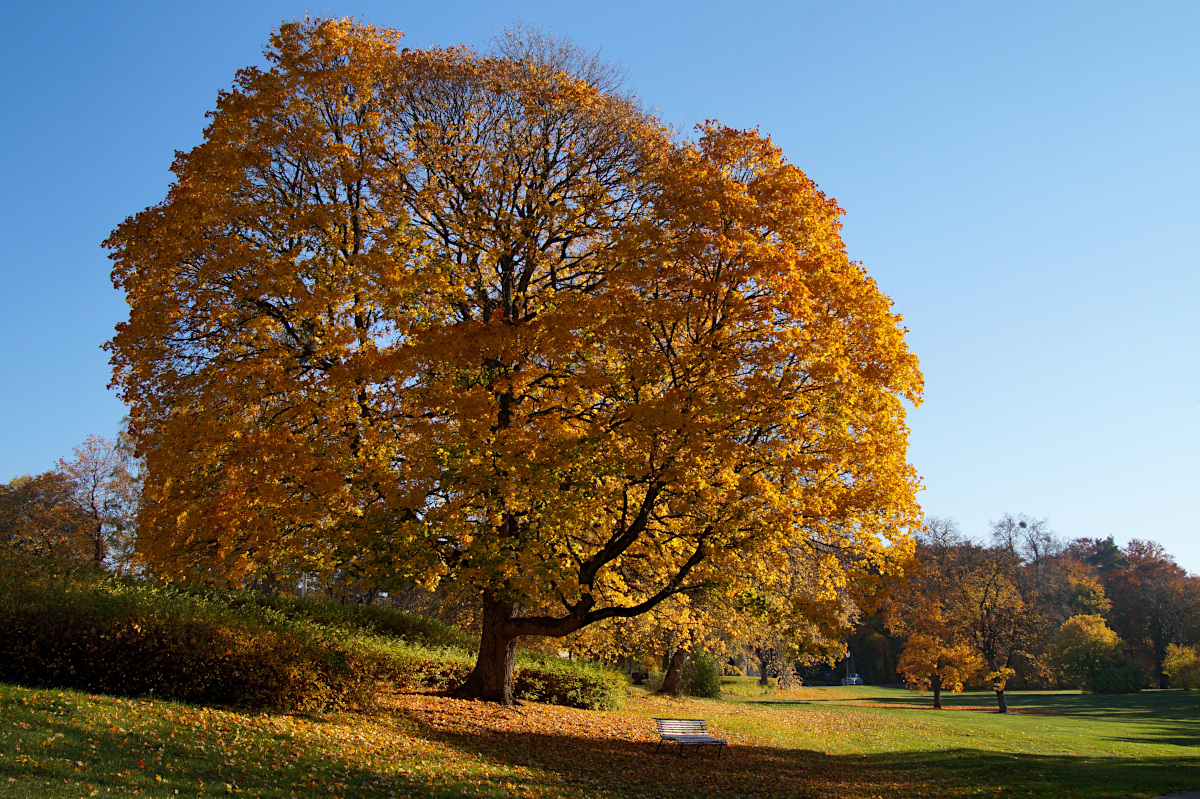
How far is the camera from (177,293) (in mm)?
12258

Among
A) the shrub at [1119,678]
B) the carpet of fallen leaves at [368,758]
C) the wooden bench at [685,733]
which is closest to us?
the carpet of fallen leaves at [368,758]

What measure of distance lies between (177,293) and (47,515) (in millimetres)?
31418

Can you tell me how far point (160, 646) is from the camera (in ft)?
33.0

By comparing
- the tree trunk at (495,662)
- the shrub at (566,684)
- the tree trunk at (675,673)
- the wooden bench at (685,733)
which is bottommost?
the tree trunk at (675,673)

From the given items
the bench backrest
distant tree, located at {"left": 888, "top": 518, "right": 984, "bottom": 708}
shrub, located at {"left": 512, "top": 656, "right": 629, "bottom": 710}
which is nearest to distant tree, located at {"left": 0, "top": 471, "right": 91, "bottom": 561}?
shrub, located at {"left": 512, "top": 656, "right": 629, "bottom": 710}

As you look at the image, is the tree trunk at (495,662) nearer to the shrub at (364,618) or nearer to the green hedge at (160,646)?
the green hedge at (160,646)

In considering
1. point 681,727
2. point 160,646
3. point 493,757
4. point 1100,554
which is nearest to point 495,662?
point 681,727

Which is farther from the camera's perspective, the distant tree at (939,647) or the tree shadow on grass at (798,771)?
the distant tree at (939,647)

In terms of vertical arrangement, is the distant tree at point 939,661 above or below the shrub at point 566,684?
below

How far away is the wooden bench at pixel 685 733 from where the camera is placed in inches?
512

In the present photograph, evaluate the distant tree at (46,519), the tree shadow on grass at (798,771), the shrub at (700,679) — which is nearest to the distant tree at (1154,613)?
the shrub at (700,679)

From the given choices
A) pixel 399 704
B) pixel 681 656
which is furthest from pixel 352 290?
pixel 681 656

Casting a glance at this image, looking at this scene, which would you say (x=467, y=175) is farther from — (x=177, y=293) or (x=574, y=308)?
(x=177, y=293)

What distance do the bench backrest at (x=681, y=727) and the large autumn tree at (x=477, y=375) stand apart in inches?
92.6
